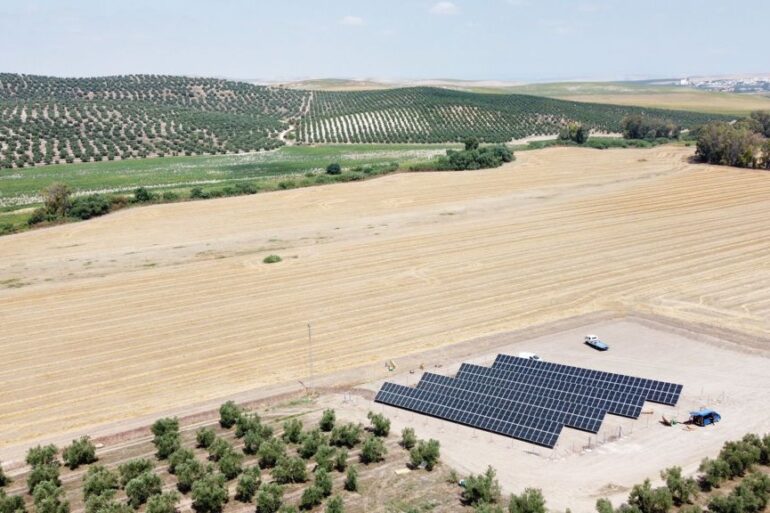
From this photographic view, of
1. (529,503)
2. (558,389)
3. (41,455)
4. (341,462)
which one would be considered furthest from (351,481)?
(41,455)

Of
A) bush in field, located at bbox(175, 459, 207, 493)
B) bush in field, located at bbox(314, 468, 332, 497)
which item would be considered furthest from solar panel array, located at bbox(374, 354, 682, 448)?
bush in field, located at bbox(175, 459, 207, 493)

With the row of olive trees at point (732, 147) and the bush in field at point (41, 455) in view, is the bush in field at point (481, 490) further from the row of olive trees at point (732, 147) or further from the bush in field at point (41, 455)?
the row of olive trees at point (732, 147)

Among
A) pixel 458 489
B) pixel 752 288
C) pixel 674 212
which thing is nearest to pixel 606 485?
pixel 458 489

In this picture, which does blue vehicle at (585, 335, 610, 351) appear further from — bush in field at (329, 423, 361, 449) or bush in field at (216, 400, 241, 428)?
bush in field at (216, 400, 241, 428)

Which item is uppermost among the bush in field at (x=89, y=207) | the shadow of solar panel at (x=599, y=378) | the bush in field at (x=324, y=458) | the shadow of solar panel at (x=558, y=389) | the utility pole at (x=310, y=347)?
the bush in field at (x=89, y=207)

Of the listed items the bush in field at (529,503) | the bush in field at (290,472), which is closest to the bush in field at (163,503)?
the bush in field at (290,472)

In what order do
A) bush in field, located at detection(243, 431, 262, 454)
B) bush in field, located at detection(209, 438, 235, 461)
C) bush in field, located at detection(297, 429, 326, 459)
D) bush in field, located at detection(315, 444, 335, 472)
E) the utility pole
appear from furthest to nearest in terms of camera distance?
the utility pole → bush in field, located at detection(243, 431, 262, 454) → bush in field, located at detection(297, 429, 326, 459) → bush in field, located at detection(209, 438, 235, 461) → bush in field, located at detection(315, 444, 335, 472)
